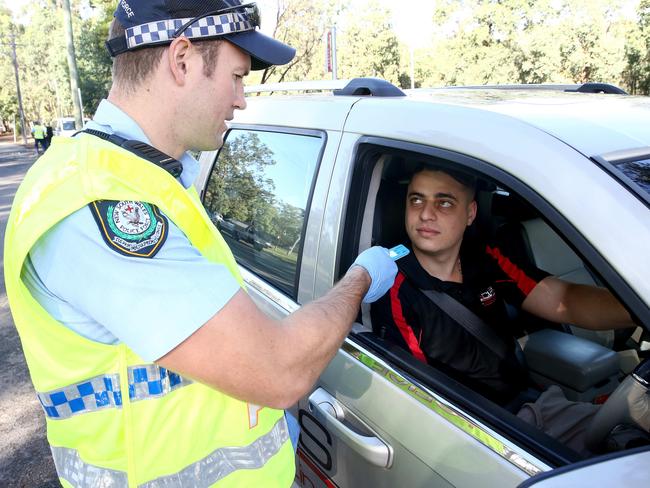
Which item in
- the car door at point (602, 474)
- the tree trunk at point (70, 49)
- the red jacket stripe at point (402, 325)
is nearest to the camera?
the car door at point (602, 474)

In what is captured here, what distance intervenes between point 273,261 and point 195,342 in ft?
3.99

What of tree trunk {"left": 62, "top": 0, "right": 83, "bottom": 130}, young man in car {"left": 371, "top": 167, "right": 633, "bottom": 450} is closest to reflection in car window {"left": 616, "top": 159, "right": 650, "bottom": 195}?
young man in car {"left": 371, "top": 167, "right": 633, "bottom": 450}

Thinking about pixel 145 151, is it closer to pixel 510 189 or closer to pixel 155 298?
pixel 155 298

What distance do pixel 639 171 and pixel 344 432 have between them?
40.0 inches

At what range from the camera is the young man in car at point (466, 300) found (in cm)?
181

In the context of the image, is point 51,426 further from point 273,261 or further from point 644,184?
point 644,184

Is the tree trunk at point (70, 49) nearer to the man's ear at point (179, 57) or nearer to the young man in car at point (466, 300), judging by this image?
the young man in car at point (466, 300)

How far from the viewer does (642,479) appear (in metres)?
0.89

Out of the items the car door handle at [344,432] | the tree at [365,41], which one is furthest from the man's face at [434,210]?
the tree at [365,41]

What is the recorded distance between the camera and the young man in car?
1.81m

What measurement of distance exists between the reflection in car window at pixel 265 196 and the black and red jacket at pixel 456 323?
392 millimetres

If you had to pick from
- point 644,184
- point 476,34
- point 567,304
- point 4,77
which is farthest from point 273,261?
point 4,77

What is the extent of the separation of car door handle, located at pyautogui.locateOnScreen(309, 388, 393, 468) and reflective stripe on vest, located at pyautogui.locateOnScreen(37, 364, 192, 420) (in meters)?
0.58

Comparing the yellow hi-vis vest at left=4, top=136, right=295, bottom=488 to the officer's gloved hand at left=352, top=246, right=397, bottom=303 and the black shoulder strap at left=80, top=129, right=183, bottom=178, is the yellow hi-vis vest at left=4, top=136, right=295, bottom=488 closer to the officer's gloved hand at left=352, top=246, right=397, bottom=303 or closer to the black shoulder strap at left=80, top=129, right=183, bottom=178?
the black shoulder strap at left=80, top=129, right=183, bottom=178
